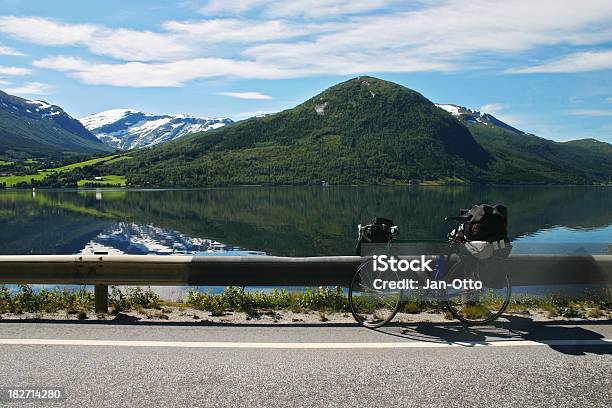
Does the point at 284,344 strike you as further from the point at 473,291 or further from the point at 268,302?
the point at 473,291

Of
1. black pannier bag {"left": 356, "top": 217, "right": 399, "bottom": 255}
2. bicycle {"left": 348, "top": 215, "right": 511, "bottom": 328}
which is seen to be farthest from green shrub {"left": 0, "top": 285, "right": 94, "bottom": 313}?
black pannier bag {"left": 356, "top": 217, "right": 399, "bottom": 255}

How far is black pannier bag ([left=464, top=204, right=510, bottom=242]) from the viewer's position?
7.77m

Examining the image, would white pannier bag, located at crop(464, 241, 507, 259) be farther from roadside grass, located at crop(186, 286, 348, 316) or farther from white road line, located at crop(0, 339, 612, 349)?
roadside grass, located at crop(186, 286, 348, 316)

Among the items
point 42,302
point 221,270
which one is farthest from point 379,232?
point 42,302

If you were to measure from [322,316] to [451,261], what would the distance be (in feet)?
7.23

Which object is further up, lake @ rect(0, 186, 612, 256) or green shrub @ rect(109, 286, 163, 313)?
green shrub @ rect(109, 286, 163, 313)

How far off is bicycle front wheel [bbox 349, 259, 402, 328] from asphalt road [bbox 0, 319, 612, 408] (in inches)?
17.5

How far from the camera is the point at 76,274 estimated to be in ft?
28.7

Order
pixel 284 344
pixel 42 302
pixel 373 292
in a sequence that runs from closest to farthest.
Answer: pixel 284 344 < pixel 373 292 < pixel 42 302

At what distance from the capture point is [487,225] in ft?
25.6

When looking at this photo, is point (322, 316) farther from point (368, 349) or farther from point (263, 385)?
point (263, 385)

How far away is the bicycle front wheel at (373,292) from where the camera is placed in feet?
26.6

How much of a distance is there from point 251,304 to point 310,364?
3.16m

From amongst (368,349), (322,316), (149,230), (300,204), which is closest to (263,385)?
(368,349)
